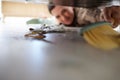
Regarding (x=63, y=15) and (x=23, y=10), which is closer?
(x=63, y=15)

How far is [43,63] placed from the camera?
0.62 m

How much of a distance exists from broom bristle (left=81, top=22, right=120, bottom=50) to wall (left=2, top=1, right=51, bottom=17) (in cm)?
95

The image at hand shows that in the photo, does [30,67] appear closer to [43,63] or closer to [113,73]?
[43,63]

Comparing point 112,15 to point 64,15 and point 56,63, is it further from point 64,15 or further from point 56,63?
point 56,63

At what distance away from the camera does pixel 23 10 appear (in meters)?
2.10

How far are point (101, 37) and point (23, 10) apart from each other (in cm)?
133

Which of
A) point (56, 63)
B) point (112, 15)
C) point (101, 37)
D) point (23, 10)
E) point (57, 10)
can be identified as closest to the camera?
point (56, 63)

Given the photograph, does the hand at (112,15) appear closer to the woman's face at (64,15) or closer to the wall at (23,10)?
the woman's face at (64,15)

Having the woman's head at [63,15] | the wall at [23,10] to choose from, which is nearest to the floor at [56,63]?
the woman's head at [63,15]

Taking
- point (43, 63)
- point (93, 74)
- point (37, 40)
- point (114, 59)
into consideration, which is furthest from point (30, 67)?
point (37, 40)

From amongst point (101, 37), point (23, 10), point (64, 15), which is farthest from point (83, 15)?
point (101, 37)

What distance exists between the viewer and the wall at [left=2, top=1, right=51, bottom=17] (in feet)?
6.55

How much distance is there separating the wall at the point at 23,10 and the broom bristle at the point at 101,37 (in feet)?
3.11

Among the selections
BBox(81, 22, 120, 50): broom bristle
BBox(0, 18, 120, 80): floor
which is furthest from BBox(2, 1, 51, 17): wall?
BBox(0, 18, 120, 80): floor
